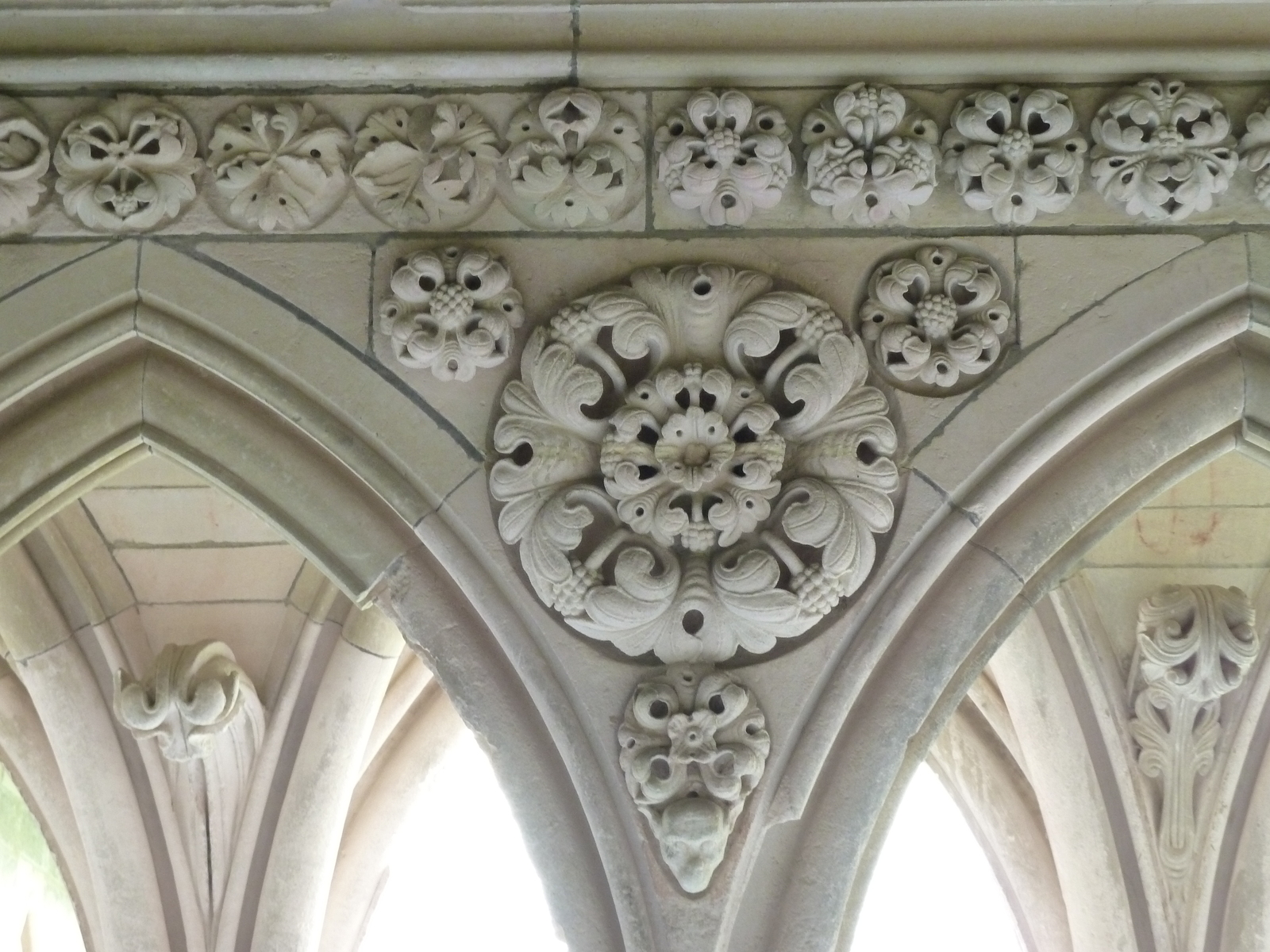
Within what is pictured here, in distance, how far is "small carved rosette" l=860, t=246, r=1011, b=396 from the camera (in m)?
2.11

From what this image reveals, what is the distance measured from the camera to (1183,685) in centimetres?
280

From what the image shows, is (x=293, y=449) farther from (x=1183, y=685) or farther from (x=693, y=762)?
(x=1183, y=685)

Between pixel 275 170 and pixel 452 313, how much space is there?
11.7 inches

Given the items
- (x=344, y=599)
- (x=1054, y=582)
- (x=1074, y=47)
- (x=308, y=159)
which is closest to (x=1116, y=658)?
(x=1054, y=582)

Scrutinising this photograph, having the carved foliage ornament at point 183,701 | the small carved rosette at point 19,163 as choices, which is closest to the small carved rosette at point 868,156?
the small carved rosette at point 19,163

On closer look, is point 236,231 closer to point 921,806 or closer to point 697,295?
point 697,295

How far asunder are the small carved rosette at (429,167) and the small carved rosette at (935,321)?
19.7 inches

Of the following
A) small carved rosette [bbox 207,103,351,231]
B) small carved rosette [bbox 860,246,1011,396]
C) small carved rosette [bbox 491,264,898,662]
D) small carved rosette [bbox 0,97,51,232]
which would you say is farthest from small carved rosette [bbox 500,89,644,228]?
small carved rosette [bbox 0,97,51,232]

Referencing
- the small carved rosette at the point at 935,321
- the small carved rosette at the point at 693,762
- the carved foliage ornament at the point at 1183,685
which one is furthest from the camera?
the carved foliage ornament at the point at 1183,685

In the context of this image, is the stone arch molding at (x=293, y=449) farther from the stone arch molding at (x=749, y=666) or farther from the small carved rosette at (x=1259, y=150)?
the small carved rosette at (x=1259, y=150)

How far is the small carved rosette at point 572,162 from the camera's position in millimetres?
2150

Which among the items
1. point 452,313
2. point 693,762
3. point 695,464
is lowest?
point 693,762

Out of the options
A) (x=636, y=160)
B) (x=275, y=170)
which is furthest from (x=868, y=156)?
(x=275, y=170)

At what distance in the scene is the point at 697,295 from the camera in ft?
6.95
